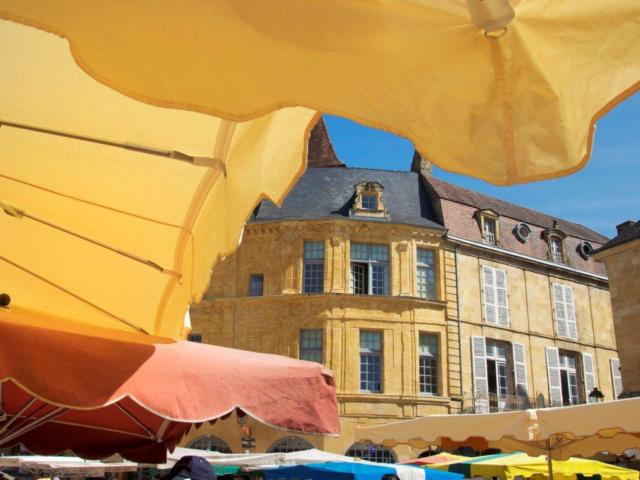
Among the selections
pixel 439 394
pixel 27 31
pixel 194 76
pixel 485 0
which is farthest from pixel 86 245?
pixel 439 394

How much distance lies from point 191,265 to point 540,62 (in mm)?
2358

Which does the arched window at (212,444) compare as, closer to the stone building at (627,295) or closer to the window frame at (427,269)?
the window frame at (427,269)

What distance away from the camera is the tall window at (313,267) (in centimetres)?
2402

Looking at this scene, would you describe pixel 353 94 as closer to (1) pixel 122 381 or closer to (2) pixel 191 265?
(1) pixel 122 381

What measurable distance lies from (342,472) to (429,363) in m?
13.9

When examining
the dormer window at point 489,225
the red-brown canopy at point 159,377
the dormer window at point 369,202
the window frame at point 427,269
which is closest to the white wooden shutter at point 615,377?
the dormer window at point 489,225

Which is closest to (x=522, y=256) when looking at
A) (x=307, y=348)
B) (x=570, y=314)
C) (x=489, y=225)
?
(x=489, y=225)

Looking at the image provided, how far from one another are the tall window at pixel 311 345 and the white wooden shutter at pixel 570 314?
35.9ft

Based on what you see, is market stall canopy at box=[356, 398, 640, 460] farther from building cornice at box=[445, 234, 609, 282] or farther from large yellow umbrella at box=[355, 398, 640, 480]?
building cornice at box=[445, 234, 609, 282]

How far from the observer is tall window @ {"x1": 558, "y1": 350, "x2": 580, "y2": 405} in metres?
26.9

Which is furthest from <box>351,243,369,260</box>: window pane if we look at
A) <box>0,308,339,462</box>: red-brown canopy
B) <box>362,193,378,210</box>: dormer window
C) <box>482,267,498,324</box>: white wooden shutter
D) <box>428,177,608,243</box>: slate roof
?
<box>0,308,339,462</box>: red-brown canopy

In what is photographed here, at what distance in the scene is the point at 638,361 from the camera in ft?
57.3

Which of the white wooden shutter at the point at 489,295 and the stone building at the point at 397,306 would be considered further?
the white wooden shutter at the point at 489,295

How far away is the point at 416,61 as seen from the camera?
1910 mm
